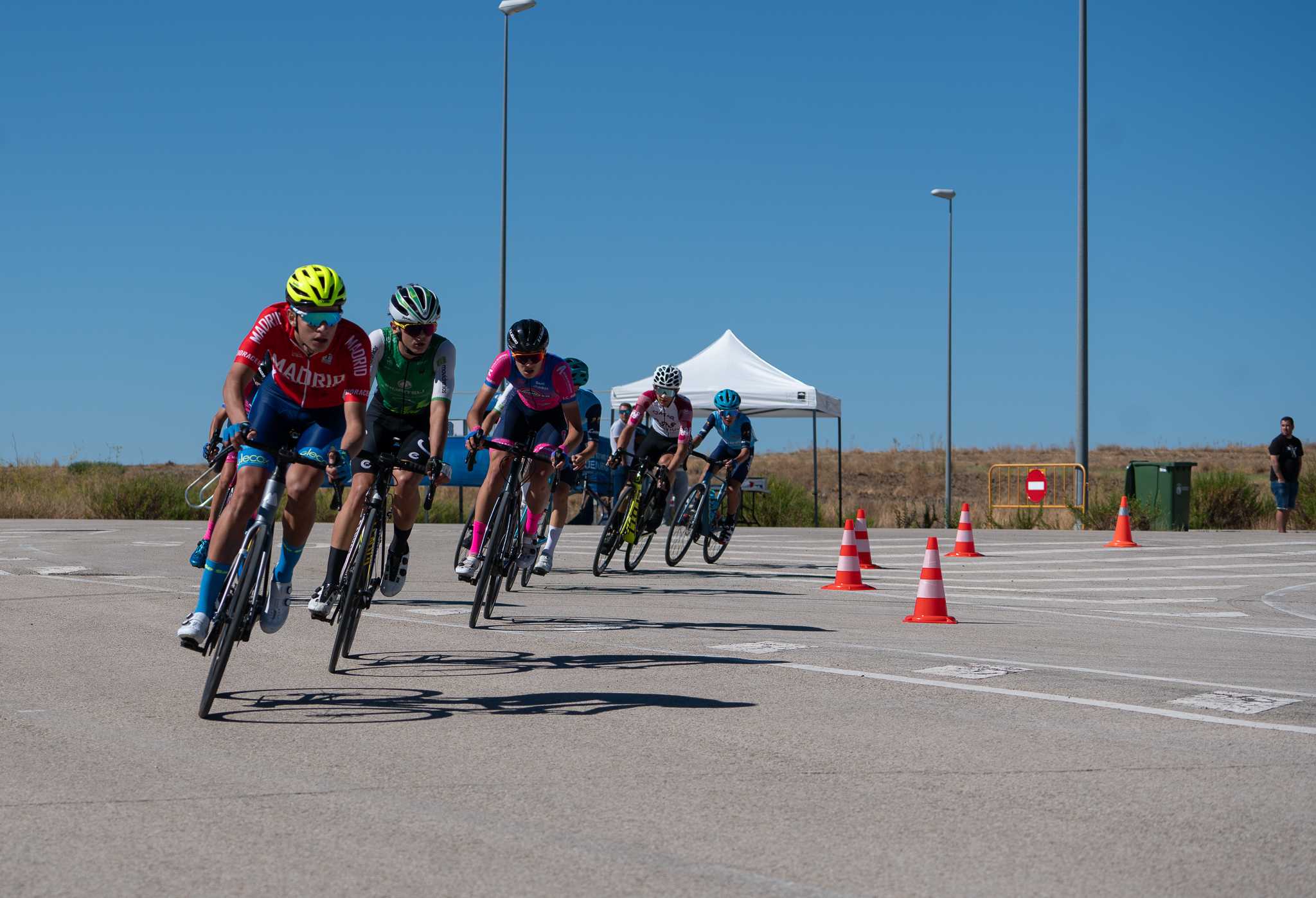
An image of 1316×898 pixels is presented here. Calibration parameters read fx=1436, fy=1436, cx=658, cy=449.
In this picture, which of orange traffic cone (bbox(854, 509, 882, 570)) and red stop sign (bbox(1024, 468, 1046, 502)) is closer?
orange traffic cone (bbox(854, 509, 882, 570))

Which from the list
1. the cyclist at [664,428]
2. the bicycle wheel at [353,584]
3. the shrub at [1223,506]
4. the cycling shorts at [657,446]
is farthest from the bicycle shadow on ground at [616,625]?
the shrub at [1223,506]

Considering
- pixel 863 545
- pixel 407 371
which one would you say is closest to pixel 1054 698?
pixel 407 371

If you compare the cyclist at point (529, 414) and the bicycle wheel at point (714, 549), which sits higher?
the cyclist at point (529, 414)

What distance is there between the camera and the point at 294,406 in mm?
7309

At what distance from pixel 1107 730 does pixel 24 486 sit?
3057cm

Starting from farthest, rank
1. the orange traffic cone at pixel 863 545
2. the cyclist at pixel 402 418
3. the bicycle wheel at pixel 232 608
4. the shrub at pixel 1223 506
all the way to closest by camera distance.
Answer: the shrub at pixel 1223 506, the orange traffic cone at pixel 863 545, the cyclist at pixel 402 418, the bicycle wheel at pixel 232 608

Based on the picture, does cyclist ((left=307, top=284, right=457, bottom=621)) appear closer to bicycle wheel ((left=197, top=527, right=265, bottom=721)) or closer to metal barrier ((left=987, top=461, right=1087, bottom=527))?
bicycle wheel ((left=197, top=527, right=265, bottom=721))

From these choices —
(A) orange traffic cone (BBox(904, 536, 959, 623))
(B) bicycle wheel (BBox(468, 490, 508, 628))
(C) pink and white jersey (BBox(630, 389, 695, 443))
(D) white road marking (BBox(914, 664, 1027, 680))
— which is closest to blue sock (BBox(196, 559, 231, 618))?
(B) bicycle wheel (BBox(468, 490, 508, 628))

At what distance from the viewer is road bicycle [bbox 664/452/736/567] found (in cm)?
1590

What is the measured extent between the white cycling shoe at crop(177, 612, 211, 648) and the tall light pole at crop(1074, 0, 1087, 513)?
2208 centimetres

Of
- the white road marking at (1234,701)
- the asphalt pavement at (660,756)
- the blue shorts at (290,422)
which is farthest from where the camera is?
the blue shorts at (290,422)

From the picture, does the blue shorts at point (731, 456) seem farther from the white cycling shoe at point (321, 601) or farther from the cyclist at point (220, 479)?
the white cycling shoe at point (321, 601)

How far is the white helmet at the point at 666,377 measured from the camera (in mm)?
15102

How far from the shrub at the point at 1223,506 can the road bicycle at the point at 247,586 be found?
919 inches
